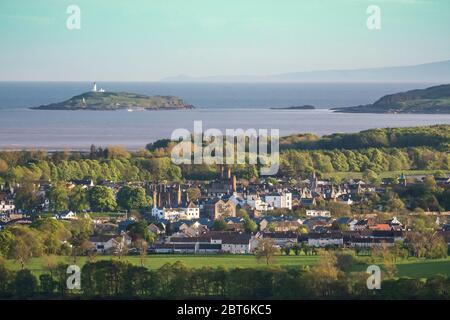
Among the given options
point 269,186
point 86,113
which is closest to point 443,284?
point 269,186

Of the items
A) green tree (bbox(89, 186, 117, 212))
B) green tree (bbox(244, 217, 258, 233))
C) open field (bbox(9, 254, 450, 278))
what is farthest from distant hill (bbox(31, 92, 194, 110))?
open field (bbox(9, 254, 450, 278))

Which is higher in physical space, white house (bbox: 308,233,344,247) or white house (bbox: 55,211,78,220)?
white house (bbox: 55,211,78,220)

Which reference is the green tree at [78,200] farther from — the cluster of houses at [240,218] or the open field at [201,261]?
the open field at [201,261]

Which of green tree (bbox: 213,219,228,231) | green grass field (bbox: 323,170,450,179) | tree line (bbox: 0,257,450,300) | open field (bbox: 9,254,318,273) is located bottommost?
green grass field (bbox: 323,170,450,179)

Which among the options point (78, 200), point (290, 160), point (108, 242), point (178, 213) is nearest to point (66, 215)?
point (78, 200)

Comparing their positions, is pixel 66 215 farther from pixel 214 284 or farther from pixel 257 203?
pixel 214 284

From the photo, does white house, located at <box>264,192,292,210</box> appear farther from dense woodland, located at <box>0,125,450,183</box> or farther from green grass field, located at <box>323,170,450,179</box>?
green grass field, located at <box>323,170,450,179</box>

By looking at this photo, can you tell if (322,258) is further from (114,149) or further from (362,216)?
(114,149)
